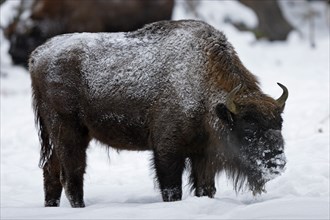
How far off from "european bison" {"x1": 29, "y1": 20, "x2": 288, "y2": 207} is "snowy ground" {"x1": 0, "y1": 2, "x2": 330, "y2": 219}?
0.40 m

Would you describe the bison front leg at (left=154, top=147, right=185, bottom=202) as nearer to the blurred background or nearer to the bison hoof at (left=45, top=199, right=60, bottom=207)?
the bison hoof at (left=45, top=199, right=60, bottom=207)

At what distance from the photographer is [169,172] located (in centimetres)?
613

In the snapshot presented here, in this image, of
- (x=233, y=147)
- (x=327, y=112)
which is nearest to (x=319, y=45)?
(x=327, y=112)

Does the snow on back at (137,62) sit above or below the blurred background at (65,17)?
below

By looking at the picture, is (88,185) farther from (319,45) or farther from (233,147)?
(319,45)

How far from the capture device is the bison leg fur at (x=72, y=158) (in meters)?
6.64

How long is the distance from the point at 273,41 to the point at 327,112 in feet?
41.2

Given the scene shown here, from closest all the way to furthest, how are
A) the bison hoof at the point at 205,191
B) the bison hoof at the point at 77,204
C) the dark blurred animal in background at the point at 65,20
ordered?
the bison hoof at the point at 205,191 → the bison hoof at the point at 77,204 → the dark blurred animal in background at the point at 65,20

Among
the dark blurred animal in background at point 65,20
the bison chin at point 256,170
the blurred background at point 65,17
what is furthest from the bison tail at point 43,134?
the dark blurred animal in background at point 65,20

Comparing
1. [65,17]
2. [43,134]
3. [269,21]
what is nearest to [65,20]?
[65,17]

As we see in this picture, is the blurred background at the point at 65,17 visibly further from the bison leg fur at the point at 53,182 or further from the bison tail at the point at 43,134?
the bison leg fur at the point at 53,182

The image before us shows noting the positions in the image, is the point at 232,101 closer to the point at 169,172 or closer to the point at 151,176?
the point at 169,172

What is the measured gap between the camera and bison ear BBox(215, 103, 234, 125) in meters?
5.87

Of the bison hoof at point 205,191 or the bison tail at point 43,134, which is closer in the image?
the bison hoof at point 205,191
